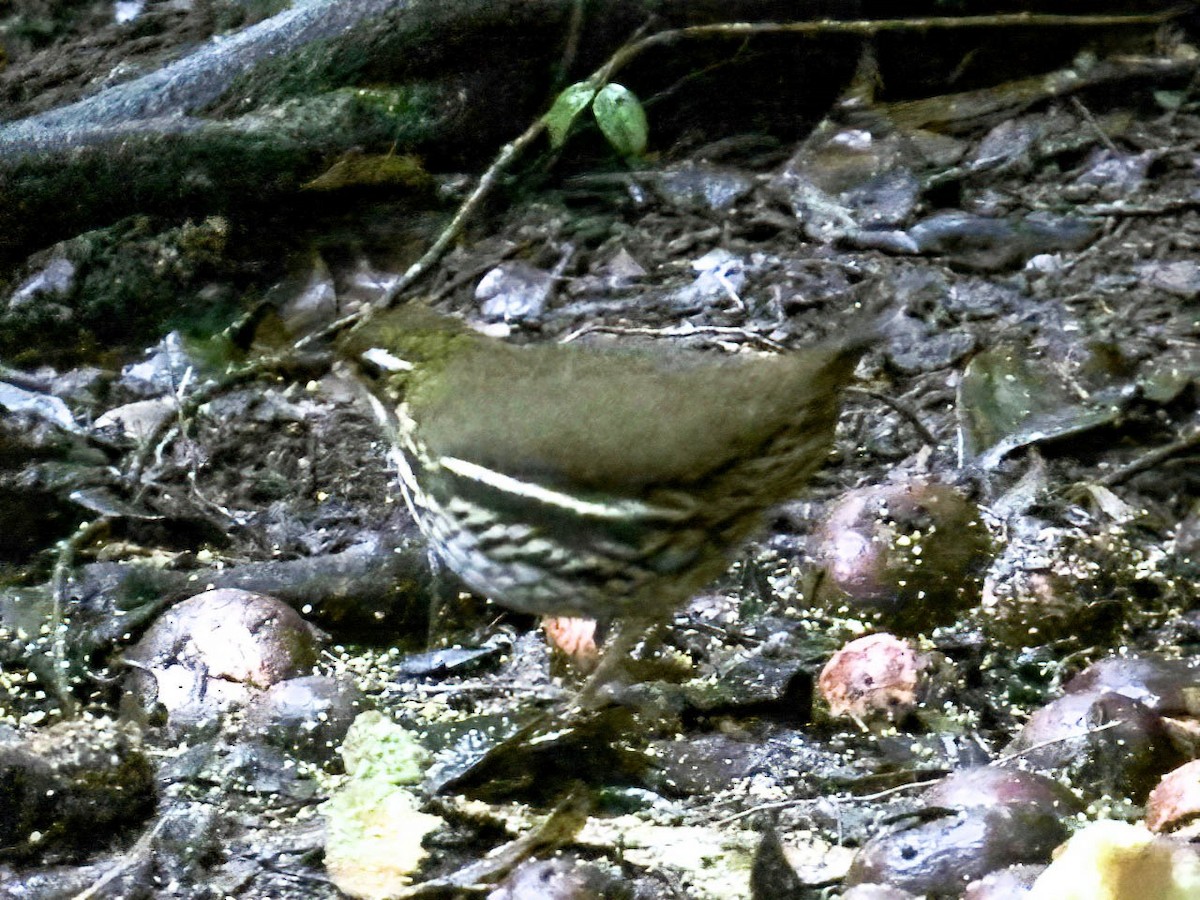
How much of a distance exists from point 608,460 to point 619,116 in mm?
3132

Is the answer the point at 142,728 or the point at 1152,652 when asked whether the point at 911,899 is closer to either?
the point at 1152,652

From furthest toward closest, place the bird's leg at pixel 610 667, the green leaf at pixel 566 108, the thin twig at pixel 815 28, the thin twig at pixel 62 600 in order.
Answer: the thin twig at pixel 815 28 < the green leaf at pixel 566 108 < the thin twig at pixel 62 600 < the bird's leg at pixel 610 667

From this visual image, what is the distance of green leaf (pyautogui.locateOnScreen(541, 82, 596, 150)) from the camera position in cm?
560

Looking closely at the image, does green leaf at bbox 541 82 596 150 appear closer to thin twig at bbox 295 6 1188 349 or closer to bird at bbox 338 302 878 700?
thin twig at bbox 295 6 1188 349

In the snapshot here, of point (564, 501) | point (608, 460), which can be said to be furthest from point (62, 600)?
point (608, 460)

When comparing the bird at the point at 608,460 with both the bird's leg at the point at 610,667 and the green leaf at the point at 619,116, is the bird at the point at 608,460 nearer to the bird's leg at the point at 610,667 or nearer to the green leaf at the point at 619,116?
the bird's leg at the point at 610,667

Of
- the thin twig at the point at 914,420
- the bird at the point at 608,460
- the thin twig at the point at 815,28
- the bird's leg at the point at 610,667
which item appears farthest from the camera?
the thin twig at the point at 815,28

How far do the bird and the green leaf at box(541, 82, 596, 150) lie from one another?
266cm

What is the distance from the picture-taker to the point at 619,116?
566 cm

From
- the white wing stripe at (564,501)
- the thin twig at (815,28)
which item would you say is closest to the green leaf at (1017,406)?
the white wing stripe at (564,501)

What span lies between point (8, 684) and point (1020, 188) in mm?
3721

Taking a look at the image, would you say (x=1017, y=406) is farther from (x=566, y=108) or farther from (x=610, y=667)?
(x=566, y=108)

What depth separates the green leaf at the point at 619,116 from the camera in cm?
566

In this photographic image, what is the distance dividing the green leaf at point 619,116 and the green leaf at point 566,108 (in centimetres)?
5
